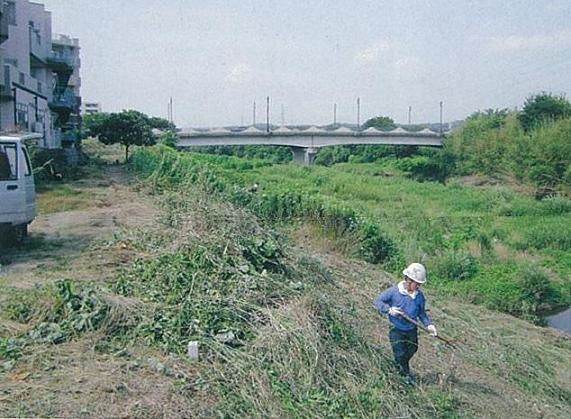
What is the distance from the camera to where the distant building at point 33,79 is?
27500mm

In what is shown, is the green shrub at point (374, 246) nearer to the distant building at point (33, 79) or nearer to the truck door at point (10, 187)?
the truck door at point (10, 187)

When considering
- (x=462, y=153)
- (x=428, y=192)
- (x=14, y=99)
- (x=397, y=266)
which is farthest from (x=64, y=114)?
(x=397, y=266)

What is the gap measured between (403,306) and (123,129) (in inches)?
1430

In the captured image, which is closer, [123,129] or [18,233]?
[18,233]

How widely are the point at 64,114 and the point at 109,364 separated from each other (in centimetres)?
4398

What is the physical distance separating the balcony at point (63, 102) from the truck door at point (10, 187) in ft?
115

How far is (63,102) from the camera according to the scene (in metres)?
44.8

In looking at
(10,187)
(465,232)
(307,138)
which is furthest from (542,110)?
(10,187)

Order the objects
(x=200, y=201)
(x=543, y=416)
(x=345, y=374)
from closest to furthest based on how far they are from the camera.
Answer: (x=345, y=374) < (x=543, y=416) < (x=200, y=201)

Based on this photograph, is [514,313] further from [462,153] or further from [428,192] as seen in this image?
[462,153]

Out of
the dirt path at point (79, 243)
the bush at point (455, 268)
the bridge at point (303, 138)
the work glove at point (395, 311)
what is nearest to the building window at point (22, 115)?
the dirt path at point (79, 243)

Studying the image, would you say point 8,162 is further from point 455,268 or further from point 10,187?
point 455,268

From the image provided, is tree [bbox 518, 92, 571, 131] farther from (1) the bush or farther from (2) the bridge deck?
(1) the bush

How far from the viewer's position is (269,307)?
7.05 meters
